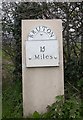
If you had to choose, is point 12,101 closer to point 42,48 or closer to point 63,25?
point 42,48

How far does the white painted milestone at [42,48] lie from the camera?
15.1 ft

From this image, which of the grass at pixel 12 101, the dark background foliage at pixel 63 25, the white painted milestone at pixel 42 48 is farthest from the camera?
the dark background foliage at pixel 63 25

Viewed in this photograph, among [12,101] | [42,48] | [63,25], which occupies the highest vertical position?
[63,25]

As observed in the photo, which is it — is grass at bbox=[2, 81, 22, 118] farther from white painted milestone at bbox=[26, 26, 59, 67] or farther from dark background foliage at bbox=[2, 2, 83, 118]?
white painted milestone at bbox=[26, 26, 59, 67]

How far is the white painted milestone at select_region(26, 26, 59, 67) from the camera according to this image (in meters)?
4.59

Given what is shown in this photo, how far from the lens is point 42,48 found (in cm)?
459

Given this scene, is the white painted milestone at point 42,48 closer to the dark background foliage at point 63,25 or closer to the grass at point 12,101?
the grass at point 12,101

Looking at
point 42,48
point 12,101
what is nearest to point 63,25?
point 42,48

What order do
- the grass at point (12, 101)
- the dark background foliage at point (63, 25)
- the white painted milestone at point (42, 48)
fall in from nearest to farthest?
the white painted milestone at point (42, 48) < the grass at point (12, 101) < the dark background foliage at point (63, 25)

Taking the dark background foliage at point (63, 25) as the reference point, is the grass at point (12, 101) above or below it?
below

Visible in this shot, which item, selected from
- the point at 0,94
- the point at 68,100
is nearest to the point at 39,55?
the point at 68,100

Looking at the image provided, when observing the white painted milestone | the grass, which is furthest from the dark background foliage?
the white painted milestone

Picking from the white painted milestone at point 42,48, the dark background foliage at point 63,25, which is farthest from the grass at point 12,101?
the white painted milestone at point 42,48

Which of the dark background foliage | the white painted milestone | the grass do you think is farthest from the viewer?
the dark background foliage
